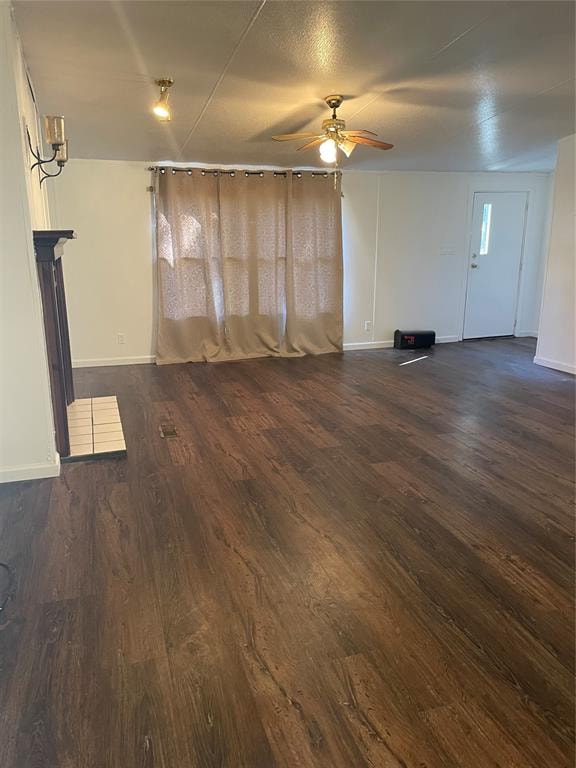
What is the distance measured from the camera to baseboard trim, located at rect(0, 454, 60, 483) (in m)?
2.79

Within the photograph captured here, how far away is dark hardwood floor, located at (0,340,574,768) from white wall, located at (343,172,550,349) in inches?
126

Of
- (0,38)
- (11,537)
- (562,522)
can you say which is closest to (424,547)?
(562,522)

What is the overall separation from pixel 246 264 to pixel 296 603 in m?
4.54

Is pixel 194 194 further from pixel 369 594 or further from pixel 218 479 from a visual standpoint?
pixel 369 594

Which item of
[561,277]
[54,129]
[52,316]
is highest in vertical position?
[54,129]

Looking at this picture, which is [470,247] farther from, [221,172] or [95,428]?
[95,428]

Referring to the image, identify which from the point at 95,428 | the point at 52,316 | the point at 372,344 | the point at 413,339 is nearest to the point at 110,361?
the point at 95,428

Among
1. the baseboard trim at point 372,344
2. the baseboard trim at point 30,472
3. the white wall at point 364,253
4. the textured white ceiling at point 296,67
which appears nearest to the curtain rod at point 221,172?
the white wall at point 364,253

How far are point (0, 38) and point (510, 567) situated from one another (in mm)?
3129

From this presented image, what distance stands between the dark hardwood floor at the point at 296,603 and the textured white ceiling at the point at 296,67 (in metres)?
2.19

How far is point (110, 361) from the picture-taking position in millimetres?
5676

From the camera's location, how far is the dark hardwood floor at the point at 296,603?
1358 millimetres

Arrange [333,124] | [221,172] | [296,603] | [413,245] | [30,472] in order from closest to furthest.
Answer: [296,603], [30,472], [333,124], [221,172], [413,245]

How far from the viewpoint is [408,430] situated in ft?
11.9
